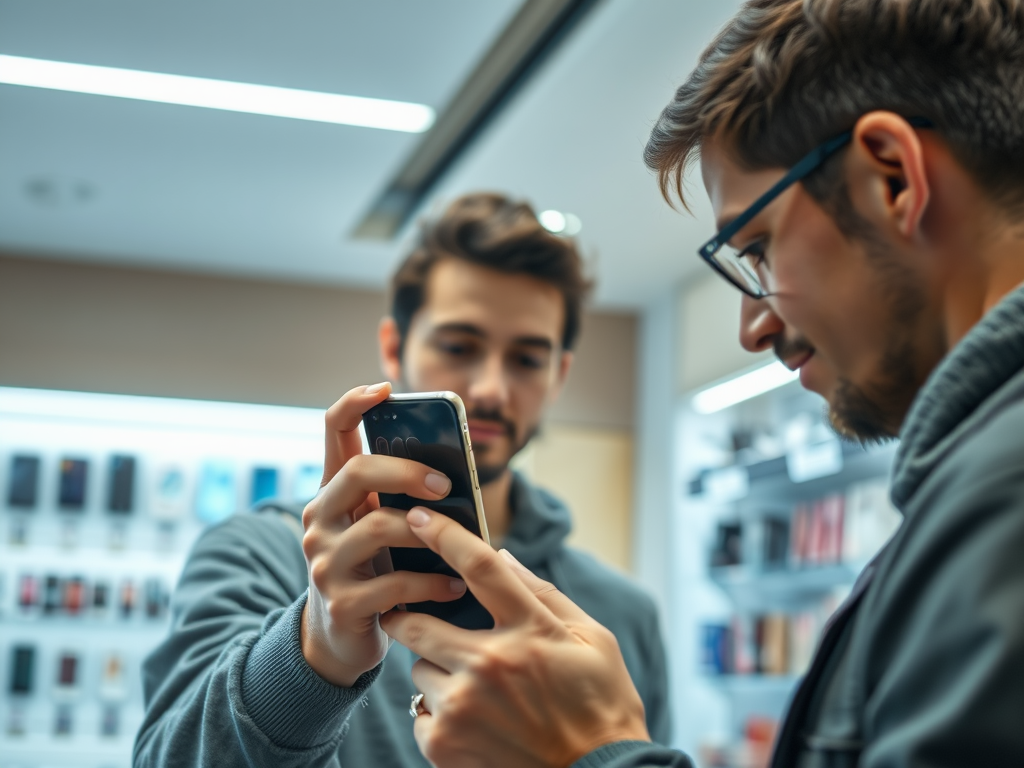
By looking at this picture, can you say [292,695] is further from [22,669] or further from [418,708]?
[22,669]

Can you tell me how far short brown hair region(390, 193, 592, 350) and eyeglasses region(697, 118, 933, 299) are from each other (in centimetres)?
88

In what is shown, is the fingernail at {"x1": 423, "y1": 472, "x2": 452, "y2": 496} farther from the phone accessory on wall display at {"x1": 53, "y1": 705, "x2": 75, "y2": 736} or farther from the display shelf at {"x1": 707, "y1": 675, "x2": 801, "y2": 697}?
the phone accessory on wall display at {"x1": 53, "y1": 705, "x2": 75, "y2": 736}

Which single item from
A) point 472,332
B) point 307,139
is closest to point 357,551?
point 472,332

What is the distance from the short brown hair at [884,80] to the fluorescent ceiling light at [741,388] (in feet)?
12.1

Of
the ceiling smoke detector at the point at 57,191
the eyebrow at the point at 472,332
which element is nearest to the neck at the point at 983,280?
the eyebrow at the point at 472,332

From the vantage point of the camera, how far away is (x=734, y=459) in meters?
5.00

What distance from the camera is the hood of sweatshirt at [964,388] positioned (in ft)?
2.35

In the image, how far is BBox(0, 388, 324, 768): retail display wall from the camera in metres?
5.09

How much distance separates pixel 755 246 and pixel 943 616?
16.9 inches

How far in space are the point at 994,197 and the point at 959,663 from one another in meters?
0.40

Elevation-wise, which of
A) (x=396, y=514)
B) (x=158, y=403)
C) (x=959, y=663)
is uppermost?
(x=158, y=403)

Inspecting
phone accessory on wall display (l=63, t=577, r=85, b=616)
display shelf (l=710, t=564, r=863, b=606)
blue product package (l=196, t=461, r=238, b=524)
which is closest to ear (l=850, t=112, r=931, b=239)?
display shelf (l=710, t=564, r=863, b=606)

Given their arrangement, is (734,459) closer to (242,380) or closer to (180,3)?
(242,380)

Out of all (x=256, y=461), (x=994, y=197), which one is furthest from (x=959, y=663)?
(x=256, y=461)
